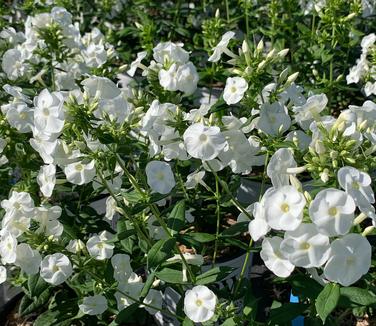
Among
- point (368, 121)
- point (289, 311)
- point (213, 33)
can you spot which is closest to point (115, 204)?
point (289, 311)

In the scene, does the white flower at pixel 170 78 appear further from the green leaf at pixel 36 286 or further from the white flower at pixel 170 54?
the green leaf at pixel 36 286

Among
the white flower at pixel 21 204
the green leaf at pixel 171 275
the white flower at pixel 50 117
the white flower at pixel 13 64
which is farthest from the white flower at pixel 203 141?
the white flower at pixel 13 64

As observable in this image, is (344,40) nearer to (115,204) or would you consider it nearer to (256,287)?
(256,287)

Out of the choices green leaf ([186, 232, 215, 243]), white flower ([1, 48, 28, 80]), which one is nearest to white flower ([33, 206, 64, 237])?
green leaf ([186, 232, 215, 243])

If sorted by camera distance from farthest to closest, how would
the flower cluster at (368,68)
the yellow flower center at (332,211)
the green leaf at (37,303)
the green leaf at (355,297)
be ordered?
1. the flower cluster at (368,68)
2. the green leaf at (37,303)
3. the green leaf at (355,297)
4. the yellow flower center at (332,211)

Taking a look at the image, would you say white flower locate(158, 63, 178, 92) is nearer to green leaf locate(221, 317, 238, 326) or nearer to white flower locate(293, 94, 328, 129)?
white flower locate(293, 94, 328, 129)

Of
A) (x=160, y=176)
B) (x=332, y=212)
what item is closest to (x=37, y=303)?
(x=160, y=176)
